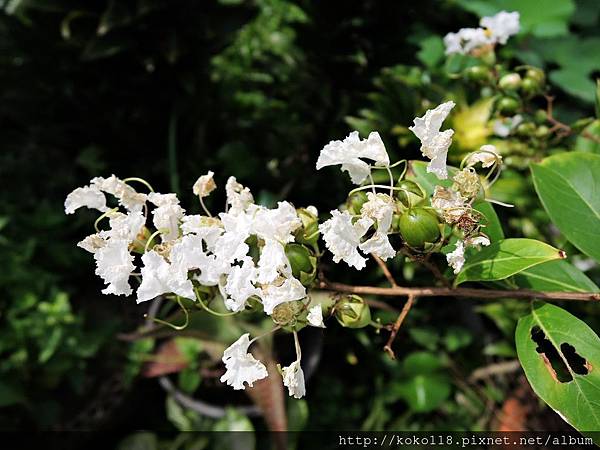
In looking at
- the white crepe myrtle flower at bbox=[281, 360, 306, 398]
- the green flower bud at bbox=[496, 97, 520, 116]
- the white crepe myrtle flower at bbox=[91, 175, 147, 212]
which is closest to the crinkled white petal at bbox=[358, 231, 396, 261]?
the white crepe myrtle flower at bbox=[281, 360, 306, 398]

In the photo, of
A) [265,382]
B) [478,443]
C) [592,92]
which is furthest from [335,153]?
[592,92]

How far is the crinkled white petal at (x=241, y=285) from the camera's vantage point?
1.54 ft

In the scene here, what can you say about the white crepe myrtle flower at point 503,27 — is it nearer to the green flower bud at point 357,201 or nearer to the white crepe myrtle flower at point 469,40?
the white crepe myrtle flower at point 469,40

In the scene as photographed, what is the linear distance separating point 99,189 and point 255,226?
17 centimetres

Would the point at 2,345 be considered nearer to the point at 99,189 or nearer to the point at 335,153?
the point at 99,189

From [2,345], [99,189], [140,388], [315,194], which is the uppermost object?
[99,189]

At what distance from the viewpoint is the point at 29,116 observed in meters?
1.31

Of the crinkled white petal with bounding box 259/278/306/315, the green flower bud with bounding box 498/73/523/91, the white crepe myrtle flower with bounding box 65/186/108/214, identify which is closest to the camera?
the crinkled white petal with bounding box 259/278/306/315

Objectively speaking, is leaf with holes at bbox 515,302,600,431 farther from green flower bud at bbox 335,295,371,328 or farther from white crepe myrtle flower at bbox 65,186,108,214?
white crepe myrtle flower at bbox 65,186,108,214

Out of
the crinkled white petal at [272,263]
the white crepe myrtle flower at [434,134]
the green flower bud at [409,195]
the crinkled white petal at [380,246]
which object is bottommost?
the crinkled white petal at [272,263]

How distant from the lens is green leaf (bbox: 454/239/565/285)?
0.51m

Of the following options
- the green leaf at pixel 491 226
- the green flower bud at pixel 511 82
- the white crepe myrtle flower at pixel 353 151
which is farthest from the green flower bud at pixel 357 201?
the green flower bud at pixel 511 82

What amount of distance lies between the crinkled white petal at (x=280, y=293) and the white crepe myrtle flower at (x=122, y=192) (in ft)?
0.53

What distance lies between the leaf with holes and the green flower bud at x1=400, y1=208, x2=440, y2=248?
0.14 metres
